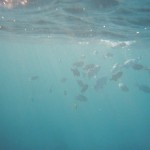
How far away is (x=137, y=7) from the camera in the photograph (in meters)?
14.2

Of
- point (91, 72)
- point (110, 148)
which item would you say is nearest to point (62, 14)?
point (91, 72)

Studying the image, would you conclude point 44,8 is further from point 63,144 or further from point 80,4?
point 63,144

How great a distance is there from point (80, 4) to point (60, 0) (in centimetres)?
118

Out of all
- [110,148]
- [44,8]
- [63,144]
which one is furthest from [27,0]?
[110,148]

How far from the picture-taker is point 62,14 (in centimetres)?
1770

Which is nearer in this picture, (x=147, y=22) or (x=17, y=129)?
(x=147, y=22)

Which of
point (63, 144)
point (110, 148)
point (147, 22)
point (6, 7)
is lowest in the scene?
point (110, 148)

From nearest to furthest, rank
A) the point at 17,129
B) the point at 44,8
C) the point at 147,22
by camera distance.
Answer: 1. the point at 44,8
2. the point at 147,22
3. the point at 17,129

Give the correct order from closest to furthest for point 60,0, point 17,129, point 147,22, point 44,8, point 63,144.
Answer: point 60,0, point 44,8, point 147,22, point 63,144, point 17,129

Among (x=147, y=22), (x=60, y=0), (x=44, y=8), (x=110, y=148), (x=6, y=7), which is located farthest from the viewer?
(x=110, y=148)

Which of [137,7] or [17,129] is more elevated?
[137,7]

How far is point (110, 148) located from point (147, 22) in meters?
27.3

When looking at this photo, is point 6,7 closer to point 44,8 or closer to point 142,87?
point 44,8

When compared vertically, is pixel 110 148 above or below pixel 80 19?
below
